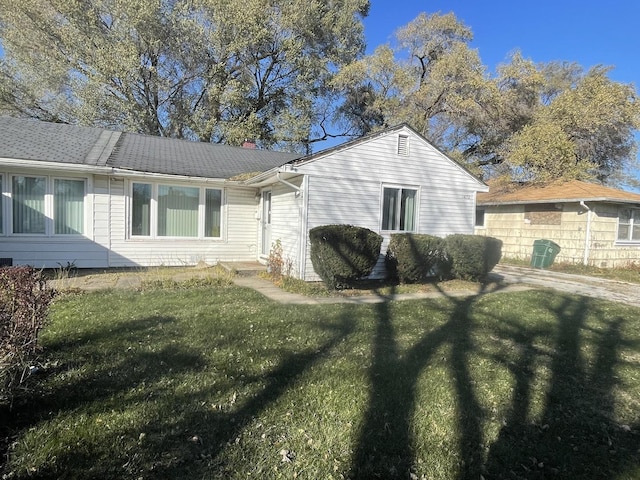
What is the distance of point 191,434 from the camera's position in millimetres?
2703

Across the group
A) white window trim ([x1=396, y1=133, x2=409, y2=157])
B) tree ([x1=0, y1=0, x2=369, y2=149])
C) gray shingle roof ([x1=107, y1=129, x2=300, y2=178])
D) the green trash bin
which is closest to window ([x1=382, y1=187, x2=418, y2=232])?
white window trim ([x1=396, y1=133, x2=409, y2=157])

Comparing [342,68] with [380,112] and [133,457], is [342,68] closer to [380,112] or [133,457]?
[380,112]

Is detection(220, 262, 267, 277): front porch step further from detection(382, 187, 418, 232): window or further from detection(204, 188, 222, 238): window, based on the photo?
detection(382, 187, 418, 232): window

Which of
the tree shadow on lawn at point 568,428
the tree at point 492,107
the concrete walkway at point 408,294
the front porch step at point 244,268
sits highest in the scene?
the tree at point 492,107

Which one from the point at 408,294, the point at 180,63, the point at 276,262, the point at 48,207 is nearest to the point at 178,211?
the point at 48,207

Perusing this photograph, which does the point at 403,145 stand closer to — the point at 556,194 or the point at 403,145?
the point at 403,145

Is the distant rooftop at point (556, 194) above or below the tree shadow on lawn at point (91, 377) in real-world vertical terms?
above

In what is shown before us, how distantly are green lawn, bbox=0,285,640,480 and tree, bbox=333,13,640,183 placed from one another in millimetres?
16679

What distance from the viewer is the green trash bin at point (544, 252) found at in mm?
13891

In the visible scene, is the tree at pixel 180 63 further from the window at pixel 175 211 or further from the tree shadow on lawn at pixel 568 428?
the tree shadow on lawn at pixel 568 428

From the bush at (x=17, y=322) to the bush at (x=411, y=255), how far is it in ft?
22.7

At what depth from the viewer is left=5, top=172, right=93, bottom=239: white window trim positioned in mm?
8852

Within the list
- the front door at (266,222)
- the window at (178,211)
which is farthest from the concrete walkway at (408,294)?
the front door at (266,222)

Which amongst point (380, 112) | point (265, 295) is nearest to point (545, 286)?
point (265, 295)
